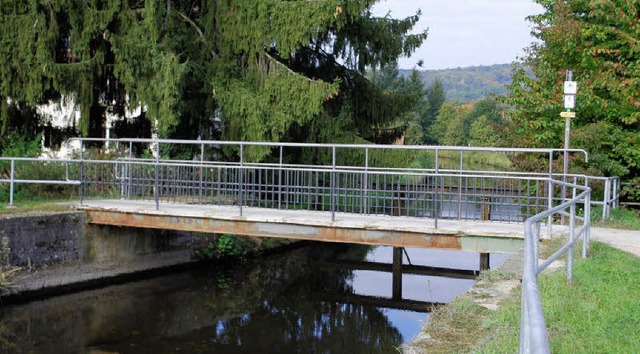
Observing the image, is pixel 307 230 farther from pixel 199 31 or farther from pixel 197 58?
pixel 199 31

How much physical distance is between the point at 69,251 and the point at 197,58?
7853 mm

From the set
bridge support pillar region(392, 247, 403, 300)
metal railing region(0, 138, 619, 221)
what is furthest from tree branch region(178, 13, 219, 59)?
bridge support pillar region(392, 247, 403, 300)

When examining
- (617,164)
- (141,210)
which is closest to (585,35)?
(617,164)

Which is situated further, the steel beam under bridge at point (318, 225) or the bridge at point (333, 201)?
the bridge at point (333, 201)

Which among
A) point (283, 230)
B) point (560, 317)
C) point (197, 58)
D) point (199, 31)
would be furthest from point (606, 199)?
point (199, 31)

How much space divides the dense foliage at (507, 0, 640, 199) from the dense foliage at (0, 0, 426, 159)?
468cm

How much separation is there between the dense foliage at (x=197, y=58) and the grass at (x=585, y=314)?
11054 millimetres

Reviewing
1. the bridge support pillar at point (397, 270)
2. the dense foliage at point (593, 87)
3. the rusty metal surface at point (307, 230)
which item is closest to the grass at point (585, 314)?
the rusty metal surface at point (307, 230)

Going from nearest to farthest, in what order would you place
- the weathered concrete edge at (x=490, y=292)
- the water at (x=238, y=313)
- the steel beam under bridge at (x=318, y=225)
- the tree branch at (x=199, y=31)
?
the weathered concrete edge at (x=490, y=292)
the water at (x=238, y=313)
the steel beam under bridge at (x=318, y=225)
the tree branch at (x=199, y=31)

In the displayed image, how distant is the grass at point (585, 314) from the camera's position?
16.2 feet

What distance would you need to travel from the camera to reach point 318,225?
11.7m

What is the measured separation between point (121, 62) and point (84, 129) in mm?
2681

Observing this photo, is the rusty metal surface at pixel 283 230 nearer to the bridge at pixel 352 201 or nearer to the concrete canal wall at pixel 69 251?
the bridge at pixel 352 201

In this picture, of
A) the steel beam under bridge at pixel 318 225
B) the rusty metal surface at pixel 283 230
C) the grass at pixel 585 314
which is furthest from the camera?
the rusty metal surface at pixel 283 230
